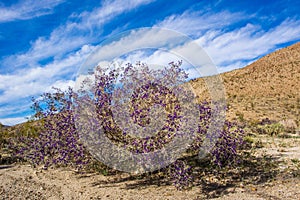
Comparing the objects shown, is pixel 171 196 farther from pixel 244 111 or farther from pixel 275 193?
pixel 244 111

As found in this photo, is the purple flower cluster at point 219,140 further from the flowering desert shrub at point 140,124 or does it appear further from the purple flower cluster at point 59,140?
the purple flower cluster at point 59,140

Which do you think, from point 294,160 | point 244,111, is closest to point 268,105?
point 244,111

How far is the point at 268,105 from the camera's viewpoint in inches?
1080

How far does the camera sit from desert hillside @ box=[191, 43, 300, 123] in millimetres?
24027

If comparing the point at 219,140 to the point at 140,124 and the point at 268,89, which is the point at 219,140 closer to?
the point at 140,124

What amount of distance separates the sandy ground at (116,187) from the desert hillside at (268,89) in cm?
1219

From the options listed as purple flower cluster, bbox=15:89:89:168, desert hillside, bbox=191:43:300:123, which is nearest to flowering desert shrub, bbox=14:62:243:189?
purple flower cluster, bbox=15:89:89:168

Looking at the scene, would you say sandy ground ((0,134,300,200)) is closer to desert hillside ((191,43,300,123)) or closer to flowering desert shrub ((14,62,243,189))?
flowering desert shrub ((14,62,243,189))

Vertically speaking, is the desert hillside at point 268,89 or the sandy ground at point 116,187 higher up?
the desert hillside at point 268,89

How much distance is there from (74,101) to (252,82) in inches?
1513

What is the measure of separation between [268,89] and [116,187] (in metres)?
33.9

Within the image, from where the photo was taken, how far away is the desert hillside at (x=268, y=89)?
946 inches

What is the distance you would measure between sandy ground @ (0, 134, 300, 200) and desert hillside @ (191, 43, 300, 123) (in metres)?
12.2

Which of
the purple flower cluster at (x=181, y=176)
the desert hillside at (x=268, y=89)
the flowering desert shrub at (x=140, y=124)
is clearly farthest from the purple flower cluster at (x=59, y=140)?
the desert hillside at (x=268, y=89)
